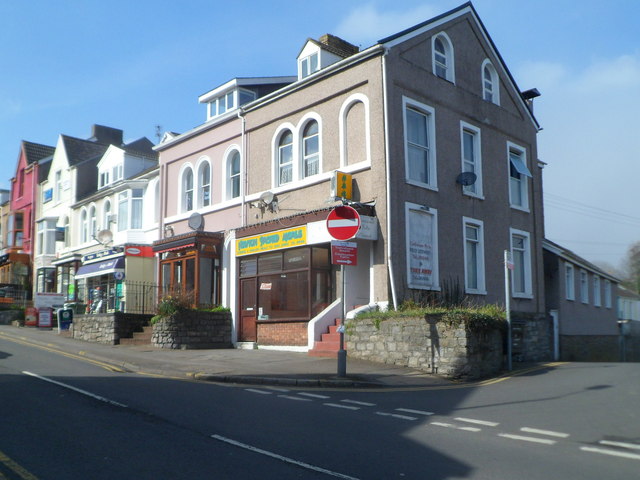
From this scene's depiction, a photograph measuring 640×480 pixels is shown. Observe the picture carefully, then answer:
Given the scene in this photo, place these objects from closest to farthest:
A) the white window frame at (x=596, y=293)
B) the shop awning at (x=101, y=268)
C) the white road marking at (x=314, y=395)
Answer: the white road marking at (x=314, y=395)
the shop awning at (x=101, y=268)
the white window frame at (x=596, y=293)

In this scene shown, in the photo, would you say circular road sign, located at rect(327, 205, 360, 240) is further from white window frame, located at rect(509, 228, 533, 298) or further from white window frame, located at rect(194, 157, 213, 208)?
white window frame, located at rect(194, 157, 213, 208)

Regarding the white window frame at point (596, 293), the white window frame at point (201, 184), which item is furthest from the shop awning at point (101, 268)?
the white window frame at point (596, 293)

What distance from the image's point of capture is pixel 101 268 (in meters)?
29.1

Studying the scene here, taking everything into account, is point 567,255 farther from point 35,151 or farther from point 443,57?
point 35,151

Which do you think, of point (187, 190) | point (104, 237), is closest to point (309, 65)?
point (187, 190)

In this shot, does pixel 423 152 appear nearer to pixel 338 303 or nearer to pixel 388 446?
pixel 338 303

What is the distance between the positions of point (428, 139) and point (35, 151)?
35.1 meters

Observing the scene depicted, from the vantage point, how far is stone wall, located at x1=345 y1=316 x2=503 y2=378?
14.4 m

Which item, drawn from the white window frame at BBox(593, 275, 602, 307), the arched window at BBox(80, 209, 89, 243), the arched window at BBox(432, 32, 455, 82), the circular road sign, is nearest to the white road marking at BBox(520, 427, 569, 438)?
the circular road sign

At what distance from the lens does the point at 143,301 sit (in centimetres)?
2547

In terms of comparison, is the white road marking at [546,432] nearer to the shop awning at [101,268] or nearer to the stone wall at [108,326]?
the stone wall at [108,326]

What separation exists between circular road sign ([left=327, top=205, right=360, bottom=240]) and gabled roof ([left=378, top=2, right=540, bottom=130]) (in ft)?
24.3

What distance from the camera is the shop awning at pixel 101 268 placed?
2767 centimetres

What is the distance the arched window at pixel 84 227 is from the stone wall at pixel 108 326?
1185cm
